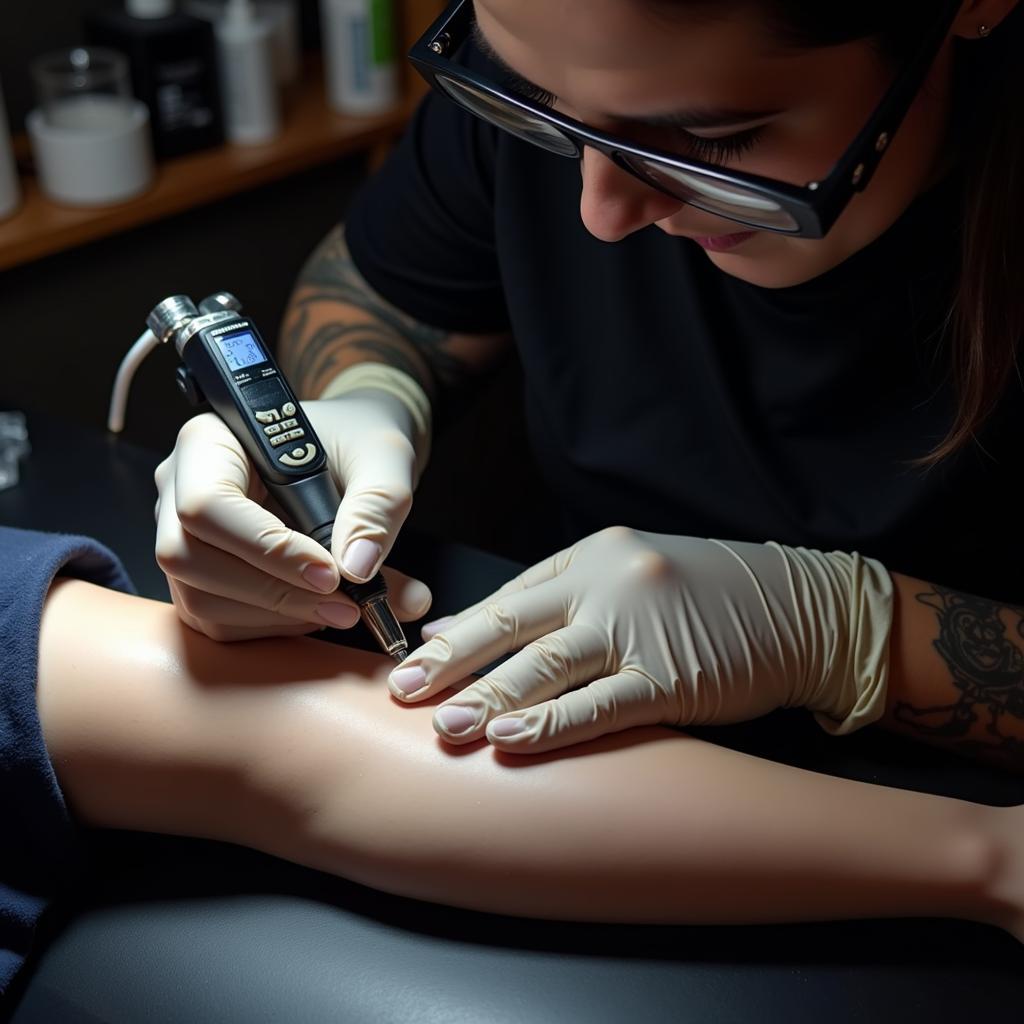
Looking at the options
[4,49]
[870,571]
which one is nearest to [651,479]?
[870,571]

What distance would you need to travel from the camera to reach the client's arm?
73cm

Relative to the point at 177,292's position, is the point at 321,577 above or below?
above

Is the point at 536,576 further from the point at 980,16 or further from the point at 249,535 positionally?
the point at 980,16

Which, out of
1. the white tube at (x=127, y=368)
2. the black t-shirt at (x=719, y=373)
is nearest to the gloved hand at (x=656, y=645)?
the black t-shirt at (x=719, y=373)

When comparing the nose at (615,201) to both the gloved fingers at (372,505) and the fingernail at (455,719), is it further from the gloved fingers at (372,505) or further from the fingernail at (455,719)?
the fingernail at (455,719)

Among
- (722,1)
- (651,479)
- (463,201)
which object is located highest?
(722,1)

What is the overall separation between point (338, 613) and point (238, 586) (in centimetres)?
7

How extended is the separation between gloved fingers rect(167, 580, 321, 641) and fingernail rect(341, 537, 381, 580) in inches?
2.6

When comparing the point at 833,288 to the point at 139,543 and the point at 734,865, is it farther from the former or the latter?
the point at 139,543

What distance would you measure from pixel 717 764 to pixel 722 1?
18.6 inches

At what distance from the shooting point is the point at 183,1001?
2.23 feet

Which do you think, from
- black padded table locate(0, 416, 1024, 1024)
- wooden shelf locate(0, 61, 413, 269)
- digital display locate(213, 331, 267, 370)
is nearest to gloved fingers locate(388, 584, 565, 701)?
black padded table locate(0, 416, 1024, 1024)

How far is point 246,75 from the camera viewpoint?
5.15ft

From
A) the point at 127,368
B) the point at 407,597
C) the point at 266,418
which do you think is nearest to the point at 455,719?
the point at 407,597
